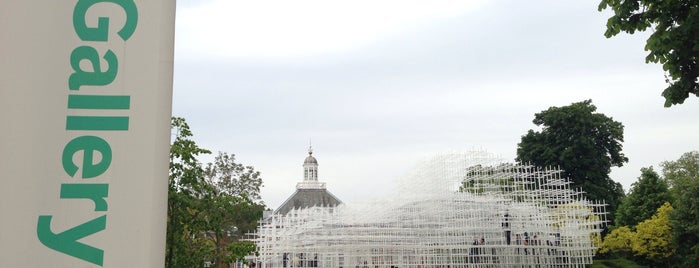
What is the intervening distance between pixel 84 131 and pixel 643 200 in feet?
127

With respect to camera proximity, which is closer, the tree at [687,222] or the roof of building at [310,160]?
the tree at [687,222]

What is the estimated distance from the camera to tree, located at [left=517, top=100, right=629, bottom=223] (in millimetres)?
47781

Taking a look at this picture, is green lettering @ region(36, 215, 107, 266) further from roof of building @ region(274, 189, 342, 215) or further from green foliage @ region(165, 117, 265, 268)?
roof of building @ region(274, 189, 342, 215)

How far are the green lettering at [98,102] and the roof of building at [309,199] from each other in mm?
59557

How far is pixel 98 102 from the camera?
13.3 ft

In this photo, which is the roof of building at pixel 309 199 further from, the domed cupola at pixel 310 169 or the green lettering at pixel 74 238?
the green lettering at pixel 74 238

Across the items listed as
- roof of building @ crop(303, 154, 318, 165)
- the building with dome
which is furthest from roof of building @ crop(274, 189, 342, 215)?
roof of building @ crop(303, 154, 318, 165)

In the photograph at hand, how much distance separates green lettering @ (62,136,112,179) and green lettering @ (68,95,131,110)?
0.20 m

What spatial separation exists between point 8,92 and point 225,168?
85.5 ft

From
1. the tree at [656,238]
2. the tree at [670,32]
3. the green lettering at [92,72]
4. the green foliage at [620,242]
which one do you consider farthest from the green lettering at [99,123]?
the green foliage at [620,242]

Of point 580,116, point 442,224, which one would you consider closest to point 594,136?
point 580,116

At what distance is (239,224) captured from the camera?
3669 centimetres

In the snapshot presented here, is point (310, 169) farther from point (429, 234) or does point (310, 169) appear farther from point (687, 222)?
point (687, 222)

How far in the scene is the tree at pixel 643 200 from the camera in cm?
3712
